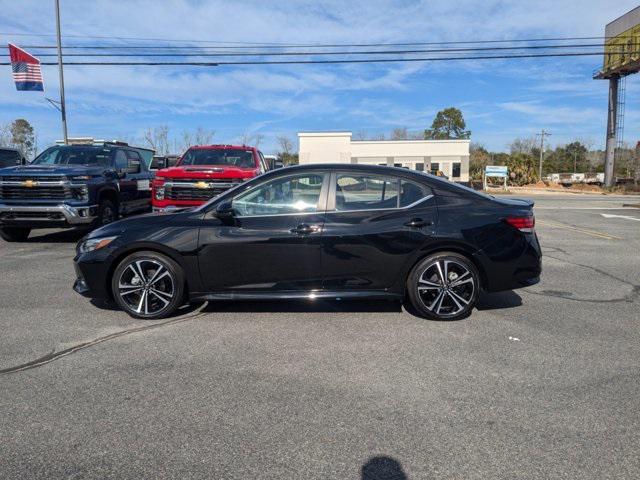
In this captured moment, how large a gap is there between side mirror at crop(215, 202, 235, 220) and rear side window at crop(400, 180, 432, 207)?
1.76 meters

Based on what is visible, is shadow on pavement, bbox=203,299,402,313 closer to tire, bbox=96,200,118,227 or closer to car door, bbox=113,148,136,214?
tire, bbox=96,200,118,227

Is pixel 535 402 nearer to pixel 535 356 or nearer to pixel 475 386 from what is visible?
pixel 475 386

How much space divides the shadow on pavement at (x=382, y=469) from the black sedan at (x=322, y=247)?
2.38m

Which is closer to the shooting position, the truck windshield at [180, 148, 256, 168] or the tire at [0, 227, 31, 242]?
the tire at [0, 227, 31, 242]

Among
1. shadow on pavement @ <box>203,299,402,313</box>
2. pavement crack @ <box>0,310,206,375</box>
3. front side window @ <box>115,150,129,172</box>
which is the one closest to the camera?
pavement crack @ <box>0,310,206,375</box>

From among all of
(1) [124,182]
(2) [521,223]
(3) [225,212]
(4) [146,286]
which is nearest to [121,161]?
(1) [124,182]

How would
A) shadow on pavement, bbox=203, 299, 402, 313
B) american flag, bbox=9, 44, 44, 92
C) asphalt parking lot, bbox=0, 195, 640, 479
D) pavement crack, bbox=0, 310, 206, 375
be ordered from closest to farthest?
asphalt parking lot, bbox=0, 195, 640, 479, pavement crack, bbox=0, 310, 206, 375, shadow on pavement, bbox=203, 299, 402, 313, american flag, bbox=9, 44, 44, 92

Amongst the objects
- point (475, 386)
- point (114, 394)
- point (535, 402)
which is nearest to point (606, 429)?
point (535, 402)

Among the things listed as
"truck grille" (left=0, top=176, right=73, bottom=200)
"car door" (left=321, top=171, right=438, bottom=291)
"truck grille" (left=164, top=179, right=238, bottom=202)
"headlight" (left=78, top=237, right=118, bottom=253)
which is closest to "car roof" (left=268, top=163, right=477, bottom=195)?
"car door" (left=321, top=171, right=438, bottom=291)

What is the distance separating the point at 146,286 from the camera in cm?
500

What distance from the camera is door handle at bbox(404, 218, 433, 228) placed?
16.1 ft

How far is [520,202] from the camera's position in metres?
5.30

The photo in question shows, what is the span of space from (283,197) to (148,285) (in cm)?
167

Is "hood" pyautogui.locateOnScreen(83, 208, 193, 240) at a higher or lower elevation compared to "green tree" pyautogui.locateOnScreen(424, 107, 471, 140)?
lower
